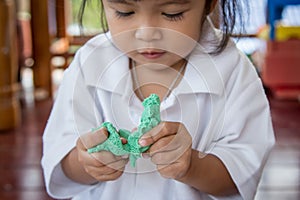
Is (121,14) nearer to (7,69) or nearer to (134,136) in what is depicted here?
(134,136)

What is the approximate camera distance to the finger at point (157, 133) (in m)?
0.43

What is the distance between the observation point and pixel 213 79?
549 millimetres

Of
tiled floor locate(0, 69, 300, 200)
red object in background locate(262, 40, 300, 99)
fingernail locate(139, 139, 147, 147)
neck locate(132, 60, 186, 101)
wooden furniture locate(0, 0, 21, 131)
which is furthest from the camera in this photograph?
red object in background locate(262, 40, 300, 99)

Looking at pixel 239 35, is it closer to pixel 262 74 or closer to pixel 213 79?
pixel 213 79

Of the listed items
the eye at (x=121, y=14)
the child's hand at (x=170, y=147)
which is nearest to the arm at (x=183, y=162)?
the child's hand at (x=170, y=147)

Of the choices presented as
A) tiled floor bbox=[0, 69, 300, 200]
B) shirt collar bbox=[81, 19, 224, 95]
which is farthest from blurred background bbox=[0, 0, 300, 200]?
shirt collar bbox=[81, 19, 224, 95]

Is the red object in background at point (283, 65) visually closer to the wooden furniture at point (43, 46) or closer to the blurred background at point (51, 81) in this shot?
the blurred background at point (51, 81)

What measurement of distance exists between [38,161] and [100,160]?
78 centimetres

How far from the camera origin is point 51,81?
1.96 meters

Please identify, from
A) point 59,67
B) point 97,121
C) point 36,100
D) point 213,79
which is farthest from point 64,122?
point 59,67

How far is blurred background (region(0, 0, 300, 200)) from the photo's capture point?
42.7 inches

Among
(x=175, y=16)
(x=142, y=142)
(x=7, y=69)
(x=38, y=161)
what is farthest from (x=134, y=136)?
(x=7, y=69)

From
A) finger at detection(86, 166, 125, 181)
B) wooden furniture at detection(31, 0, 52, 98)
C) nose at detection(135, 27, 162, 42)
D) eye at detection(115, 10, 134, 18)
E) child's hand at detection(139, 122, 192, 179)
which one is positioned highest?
eye at detection(115, 10, 134, 18)

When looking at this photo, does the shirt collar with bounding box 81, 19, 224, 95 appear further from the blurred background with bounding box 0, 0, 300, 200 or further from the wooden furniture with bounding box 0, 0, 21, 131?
the wooden furniture with bounding box 0, 0, 21, 131
